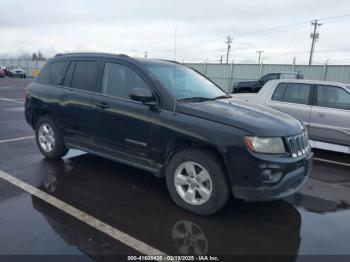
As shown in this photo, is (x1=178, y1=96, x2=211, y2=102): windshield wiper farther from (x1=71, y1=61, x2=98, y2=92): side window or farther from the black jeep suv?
(x1=71, y1=61, x2=98, y2=92): side window

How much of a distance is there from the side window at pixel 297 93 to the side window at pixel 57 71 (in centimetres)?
488

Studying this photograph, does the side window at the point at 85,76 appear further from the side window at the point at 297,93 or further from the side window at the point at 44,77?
the side window at the point at 297,93

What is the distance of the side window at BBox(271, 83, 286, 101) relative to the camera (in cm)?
751

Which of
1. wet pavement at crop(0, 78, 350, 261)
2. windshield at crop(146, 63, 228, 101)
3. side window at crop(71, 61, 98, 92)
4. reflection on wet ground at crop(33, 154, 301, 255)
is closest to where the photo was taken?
wet pavement at crop(0, 78, 350, 261)

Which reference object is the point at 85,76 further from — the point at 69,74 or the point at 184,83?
the point at 184,83

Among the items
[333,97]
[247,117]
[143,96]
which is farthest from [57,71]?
[333,97]

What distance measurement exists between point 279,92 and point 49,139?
5164 mm

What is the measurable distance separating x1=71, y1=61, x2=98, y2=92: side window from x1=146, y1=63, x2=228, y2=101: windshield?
0.98 metres

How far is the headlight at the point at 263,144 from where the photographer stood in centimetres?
351

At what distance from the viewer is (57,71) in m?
5.61

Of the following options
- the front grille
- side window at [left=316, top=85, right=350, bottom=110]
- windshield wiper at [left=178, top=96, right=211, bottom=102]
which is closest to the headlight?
the front grille

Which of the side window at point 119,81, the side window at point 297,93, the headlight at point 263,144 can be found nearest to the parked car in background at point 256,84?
the side window at point 297,93

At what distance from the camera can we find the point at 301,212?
4.12 metres

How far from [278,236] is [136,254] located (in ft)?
5.15
